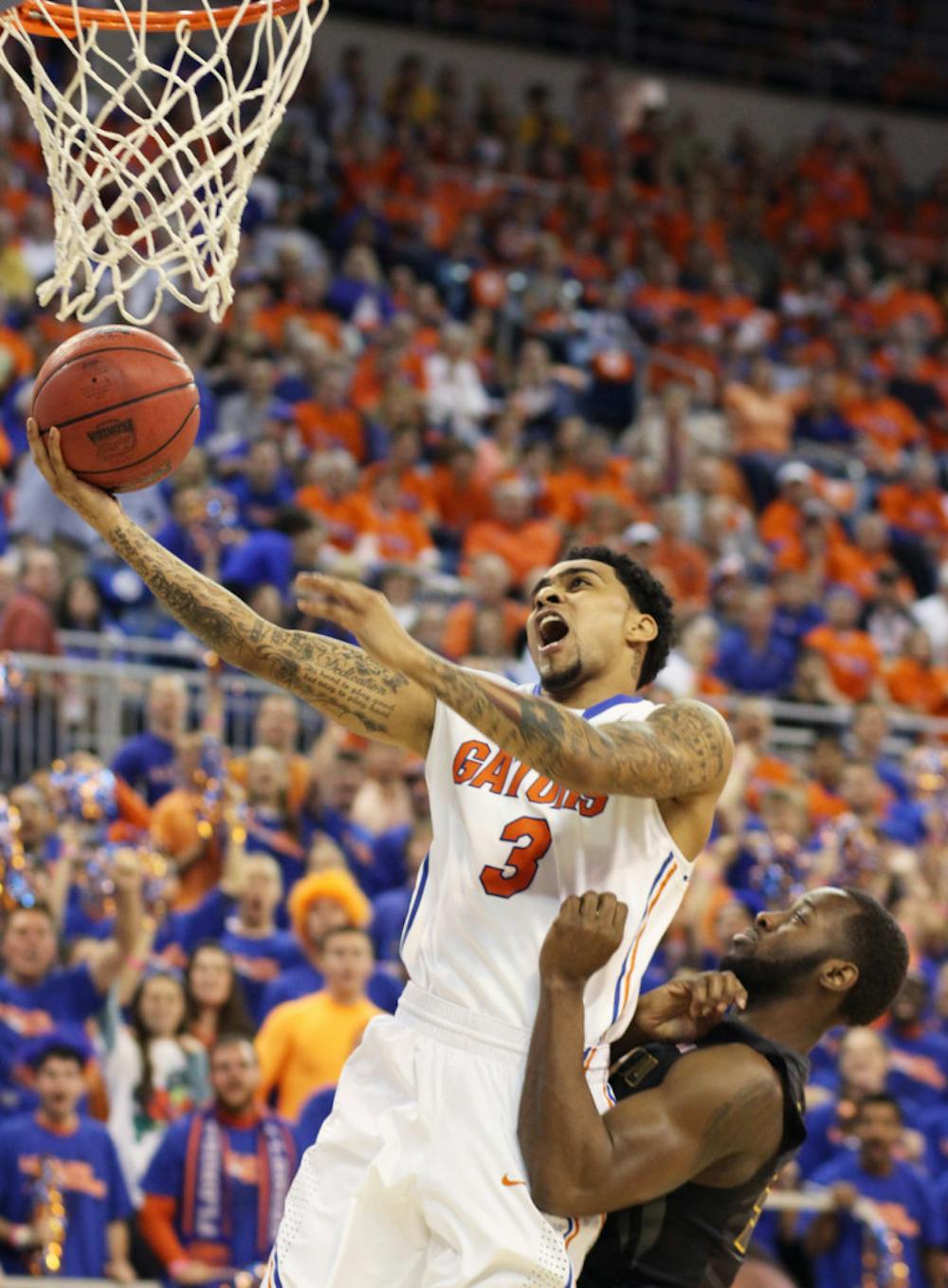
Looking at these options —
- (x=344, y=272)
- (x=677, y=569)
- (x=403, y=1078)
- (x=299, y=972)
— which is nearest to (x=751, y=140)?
(x=344, y=272)

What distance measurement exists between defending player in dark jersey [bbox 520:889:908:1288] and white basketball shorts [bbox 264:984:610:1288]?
66 mm

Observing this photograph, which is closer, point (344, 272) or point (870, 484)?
point (344, 272)

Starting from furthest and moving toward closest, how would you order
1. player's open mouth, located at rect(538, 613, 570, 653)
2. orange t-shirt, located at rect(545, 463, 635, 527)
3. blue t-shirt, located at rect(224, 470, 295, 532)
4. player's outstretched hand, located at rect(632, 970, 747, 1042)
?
orange t-shirt, located at rect(545, 463, 635, 527)
blue t-shirt, located at rect(224, 470, 295, 532)
player's open mouth, located at rect(538, 613, 570, 653)
player's outstretched hand, located at rect(632, 970, 747, 1042)

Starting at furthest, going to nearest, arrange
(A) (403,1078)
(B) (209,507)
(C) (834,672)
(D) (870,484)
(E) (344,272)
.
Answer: (D) (870,484) < (E) (344,272) < (C) (834,672) < (B) (209,507) < (A) (403,1078)

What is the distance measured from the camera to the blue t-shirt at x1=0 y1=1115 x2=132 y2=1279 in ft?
21.7

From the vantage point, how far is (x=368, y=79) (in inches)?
651

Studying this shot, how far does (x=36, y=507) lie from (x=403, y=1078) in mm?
6359

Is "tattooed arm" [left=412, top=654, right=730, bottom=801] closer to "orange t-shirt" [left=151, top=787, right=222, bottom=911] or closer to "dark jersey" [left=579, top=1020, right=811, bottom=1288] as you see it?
"dark jersey" [left=579, top=1020, right=811, bottom=1288]

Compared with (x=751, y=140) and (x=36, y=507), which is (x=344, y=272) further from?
(x=751, y=140)

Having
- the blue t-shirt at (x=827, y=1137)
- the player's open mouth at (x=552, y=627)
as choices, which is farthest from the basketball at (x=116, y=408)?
the blue t-shirt at (x=827, y=1137)

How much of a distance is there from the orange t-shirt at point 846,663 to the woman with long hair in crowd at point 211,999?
544 centimetres

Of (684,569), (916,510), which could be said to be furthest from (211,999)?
(916,510)

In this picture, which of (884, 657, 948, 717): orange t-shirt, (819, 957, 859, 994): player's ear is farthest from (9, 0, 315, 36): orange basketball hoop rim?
(884, 657, 948, 717): orange t-shirt

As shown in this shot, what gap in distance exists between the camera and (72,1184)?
21.8 feet
